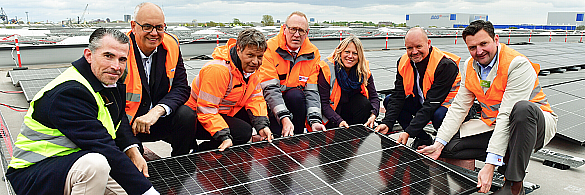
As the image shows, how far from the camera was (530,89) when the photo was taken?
134 inches

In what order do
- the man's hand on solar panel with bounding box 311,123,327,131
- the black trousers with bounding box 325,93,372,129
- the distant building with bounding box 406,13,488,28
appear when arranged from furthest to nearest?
the distant building with bounding box 406,13,488,28 → the black trousers with bounding box 325,93,372,129 → the man's hand on solar panel with bounding box 311,123,327,131

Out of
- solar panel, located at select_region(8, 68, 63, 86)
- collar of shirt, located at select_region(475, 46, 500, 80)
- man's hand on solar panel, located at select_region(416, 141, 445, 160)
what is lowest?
man's hand on solar panel, located at select_region(416, 141, 445, 160)

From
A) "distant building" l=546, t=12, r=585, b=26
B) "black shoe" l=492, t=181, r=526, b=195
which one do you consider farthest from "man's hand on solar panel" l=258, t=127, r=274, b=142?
"distant building" l=546, t=12, r=585, b=26

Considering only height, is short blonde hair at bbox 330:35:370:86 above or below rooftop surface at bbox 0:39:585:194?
above

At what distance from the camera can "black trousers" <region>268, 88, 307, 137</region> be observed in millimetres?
4559

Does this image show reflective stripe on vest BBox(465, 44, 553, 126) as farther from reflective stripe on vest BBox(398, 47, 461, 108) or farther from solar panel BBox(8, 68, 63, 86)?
solar panel BBox(8, 68, 63, 86)

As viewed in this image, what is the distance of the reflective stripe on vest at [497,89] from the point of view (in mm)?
3488

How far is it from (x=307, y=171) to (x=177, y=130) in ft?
4.73

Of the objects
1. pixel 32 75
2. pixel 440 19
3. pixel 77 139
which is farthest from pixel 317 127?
pixel 440 19

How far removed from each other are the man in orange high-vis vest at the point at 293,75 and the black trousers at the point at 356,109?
39 centimetres

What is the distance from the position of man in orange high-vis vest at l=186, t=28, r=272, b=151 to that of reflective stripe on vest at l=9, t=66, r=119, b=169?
1.39 metres

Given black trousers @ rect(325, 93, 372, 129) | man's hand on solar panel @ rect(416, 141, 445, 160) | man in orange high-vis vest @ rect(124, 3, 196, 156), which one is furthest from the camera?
black trousers @ rect(325, 93, 372, 129)

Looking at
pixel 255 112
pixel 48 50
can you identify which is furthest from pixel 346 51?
pixel 48 50

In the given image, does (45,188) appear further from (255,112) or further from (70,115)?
(255,112)
